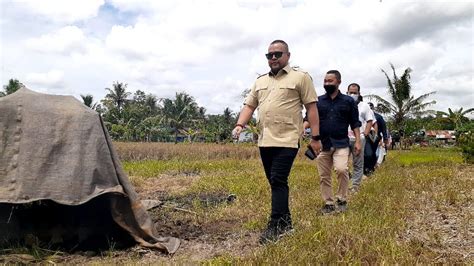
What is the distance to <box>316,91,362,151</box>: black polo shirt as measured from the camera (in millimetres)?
5262

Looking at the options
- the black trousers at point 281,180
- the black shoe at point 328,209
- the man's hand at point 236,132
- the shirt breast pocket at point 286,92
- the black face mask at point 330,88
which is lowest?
the black shoe at point 328,209

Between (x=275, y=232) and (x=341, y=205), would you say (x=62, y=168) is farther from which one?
(x=341, y=205)

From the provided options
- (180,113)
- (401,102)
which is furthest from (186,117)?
(401,102)

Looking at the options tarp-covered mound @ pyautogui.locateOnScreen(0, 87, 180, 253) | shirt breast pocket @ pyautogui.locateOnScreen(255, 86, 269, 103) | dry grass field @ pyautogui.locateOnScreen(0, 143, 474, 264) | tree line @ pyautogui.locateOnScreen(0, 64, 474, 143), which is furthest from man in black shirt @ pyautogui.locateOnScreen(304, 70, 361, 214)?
tree line @ pyautogui.locateOnScreen(0, 64, 474, 143)

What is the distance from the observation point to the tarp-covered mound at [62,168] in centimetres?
354

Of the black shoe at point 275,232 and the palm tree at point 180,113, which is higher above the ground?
the palm tree at point 180,113

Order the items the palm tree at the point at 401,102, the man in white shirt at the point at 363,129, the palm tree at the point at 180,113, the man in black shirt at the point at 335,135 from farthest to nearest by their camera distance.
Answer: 1. the palm tree at the point at 180,113
2. the palm tree at the point at 401,102
3. the man in white shirt at the point at 363,129
4. the man in black shirt at the point at 335,135

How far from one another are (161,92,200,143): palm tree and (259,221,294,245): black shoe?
4777 centimetres

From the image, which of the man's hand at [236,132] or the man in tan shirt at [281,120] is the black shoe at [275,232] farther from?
the man's hand at [236,132]

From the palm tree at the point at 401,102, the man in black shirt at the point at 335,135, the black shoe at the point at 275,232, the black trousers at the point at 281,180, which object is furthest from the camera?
the palm tree at the point at 401,102

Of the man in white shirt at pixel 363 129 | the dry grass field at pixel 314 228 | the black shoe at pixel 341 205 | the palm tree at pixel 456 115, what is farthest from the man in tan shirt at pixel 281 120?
the palm tree at pixel 456 115

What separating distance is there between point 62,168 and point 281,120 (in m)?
1.91

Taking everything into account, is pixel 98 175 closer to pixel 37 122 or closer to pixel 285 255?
pixel 37 122

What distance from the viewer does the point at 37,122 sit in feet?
12.5
